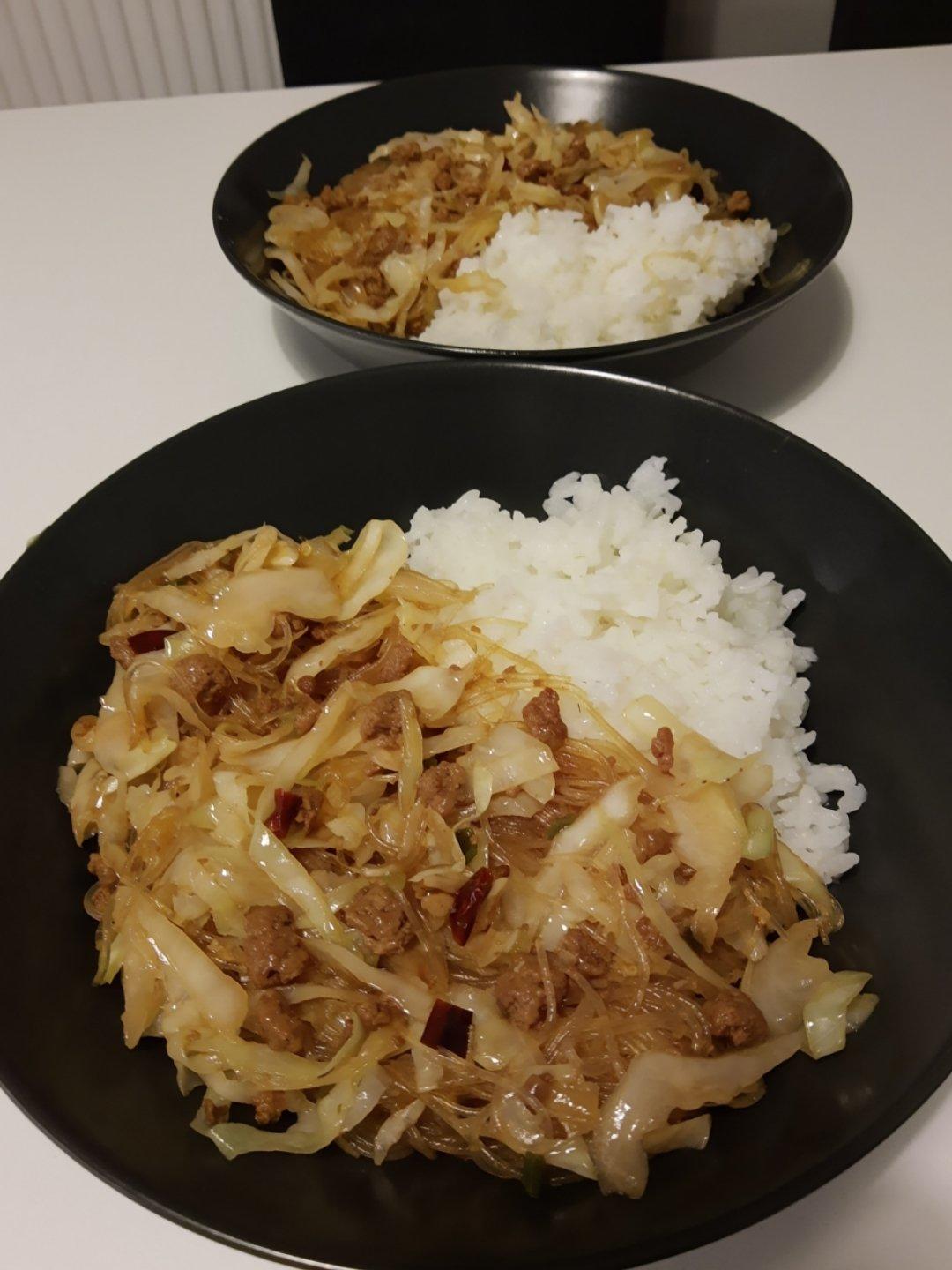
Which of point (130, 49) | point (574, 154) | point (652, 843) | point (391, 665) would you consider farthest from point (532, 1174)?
point (130, 49)

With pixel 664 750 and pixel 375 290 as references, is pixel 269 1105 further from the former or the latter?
pixel 375 290

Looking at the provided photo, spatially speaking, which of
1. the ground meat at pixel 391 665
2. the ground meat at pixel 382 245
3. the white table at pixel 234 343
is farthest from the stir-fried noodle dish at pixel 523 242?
the ground meat at pixel 391 665

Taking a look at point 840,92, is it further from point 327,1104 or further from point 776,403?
point 327,1104

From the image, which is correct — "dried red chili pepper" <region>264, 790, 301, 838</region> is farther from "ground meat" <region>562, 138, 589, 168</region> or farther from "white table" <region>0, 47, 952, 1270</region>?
"ground meat" <region>562, 138, 589, 168</region>

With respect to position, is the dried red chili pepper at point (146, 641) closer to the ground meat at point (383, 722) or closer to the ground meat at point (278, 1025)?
the ground meat at point (383, 722)

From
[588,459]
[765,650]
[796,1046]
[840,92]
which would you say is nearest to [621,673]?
[765,650]

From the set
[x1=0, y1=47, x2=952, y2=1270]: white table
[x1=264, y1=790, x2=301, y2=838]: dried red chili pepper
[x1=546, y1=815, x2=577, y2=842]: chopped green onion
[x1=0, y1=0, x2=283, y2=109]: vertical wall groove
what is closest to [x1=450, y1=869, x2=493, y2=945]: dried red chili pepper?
[x1=546, y1=815, x2=577, y2=842]: chopped green onion
